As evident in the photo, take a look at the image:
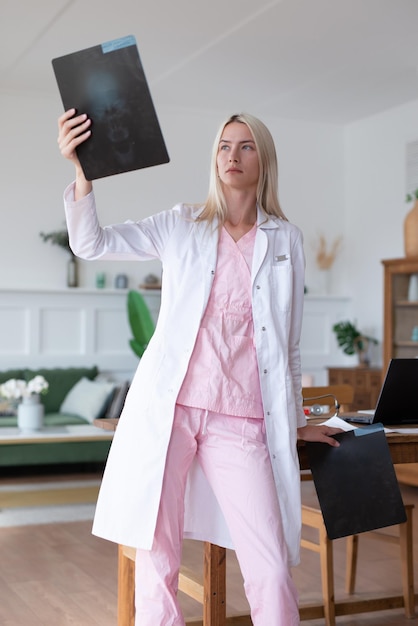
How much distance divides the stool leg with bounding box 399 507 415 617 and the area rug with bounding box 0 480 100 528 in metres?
2.34

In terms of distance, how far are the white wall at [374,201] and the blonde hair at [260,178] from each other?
5.59 meters

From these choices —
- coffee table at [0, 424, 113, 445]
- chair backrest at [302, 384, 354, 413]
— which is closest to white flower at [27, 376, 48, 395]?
coffee table at [0, 424, 113, 445]

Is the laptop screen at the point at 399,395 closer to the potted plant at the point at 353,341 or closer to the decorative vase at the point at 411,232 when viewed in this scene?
the decorative vase at the point at 411,232

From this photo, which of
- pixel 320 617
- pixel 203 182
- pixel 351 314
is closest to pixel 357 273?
pixel 351 314

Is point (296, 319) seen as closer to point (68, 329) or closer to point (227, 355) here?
point (227, 355)

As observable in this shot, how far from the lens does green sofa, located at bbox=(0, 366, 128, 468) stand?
6.30 metres

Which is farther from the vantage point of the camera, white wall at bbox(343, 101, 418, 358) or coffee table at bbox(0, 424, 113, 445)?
white wall at bbox(343, 101, 418, 358)

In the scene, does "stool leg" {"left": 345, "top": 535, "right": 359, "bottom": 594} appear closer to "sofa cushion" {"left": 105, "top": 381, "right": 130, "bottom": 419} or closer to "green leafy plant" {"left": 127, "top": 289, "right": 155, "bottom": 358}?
"sofa cushion" {"left": 105, "top": 381, "right": 130, "bottom": 419}

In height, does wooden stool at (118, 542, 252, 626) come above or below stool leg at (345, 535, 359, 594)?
above

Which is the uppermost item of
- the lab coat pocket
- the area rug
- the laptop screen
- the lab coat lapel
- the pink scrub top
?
the lab coat lapel

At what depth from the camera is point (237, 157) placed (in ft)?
7.34

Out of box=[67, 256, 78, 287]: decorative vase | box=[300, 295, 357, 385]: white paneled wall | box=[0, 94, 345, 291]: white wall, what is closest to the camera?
box=[0, 94, 345, 291]: white wall

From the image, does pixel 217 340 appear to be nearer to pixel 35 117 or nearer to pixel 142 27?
pixel 142 27

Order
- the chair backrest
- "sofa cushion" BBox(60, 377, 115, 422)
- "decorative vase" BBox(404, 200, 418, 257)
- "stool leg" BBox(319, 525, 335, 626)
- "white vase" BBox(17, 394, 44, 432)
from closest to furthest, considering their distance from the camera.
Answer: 1. "stool leg" BBox(319, 525, 335, 626)
2. the chair backrest
3. "white vase" BBox(17, 394, 44, 432)
4. "sofa cushion" BBox(60, 377, 115, 422)
5. "decorative vase" BBox(404, 200, 418, 257)
